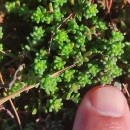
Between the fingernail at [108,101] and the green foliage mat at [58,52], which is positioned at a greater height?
the green foliage mat at [58,52]

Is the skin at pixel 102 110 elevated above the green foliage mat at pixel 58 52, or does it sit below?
below

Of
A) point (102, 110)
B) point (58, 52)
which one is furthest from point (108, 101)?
point (58, 52)

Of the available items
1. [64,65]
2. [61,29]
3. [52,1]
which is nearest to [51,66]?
[64,65]

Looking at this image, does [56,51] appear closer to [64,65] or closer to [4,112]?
[64,65]

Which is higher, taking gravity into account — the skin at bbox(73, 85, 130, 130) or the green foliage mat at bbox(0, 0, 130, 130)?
the green foliage mat at bbox(0, 0, 130, 130)

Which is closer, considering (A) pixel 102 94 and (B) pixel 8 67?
(A) pixel 102 94
